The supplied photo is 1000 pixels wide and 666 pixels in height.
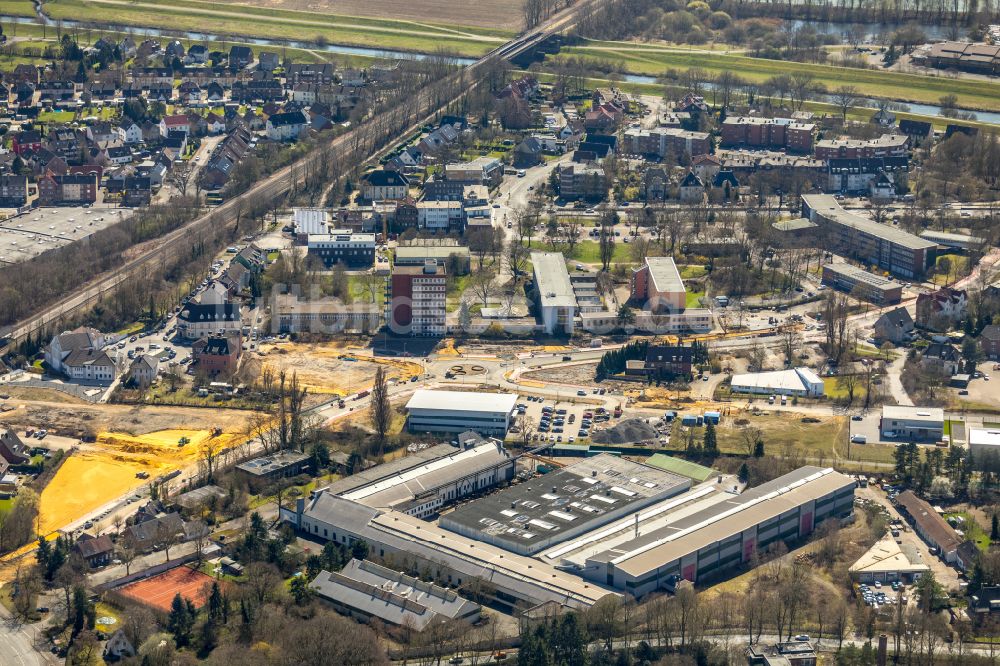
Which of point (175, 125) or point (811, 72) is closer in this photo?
point (175, 125)

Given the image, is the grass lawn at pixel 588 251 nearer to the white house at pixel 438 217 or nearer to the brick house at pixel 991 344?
the white house at pixel 438 217

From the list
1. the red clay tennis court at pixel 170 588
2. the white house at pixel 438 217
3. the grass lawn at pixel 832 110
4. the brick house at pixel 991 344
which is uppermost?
the grass lawn at pixel 832 110

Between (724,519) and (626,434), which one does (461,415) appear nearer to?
(626,434)

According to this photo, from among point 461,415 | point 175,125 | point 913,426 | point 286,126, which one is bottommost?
point 461,415

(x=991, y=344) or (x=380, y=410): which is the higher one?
(x=991, y=344)

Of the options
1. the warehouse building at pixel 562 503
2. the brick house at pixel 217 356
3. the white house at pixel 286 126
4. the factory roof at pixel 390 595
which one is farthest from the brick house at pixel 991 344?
the white house at pixel 286 126

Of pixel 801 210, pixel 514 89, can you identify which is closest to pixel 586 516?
pixel 801 210

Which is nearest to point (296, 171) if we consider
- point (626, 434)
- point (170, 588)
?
point (626, 434)
